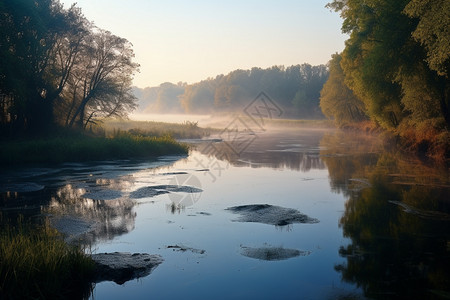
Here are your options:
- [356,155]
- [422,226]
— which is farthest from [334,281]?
[356,155]

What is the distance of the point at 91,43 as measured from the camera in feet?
115

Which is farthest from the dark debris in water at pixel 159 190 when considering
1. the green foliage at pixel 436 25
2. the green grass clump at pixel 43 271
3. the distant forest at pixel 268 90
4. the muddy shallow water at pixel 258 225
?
the distant forest at pixel 268 90

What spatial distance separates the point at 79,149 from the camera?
2572 centimetres

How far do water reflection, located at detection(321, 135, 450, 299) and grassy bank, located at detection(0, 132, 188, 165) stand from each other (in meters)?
14.0

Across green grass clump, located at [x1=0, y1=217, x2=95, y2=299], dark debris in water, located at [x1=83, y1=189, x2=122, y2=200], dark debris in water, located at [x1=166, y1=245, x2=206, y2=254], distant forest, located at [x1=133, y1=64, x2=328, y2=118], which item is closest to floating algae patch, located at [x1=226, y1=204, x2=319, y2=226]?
dark debris in water, located at [x1=166, y1=245, x2=206, y2=254]

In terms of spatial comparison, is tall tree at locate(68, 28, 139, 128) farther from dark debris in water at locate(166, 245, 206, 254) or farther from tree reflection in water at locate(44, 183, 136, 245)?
dark debris in water at locate(166, 245, 206, 254)

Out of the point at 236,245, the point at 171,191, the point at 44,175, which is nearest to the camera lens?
the point at 236,245

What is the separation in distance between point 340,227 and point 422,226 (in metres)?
2.13

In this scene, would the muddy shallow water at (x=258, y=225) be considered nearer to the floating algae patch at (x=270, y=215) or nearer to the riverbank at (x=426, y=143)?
the floating algae patch at (x=270, y=215)

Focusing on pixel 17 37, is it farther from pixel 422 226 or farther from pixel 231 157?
pixel 422 226

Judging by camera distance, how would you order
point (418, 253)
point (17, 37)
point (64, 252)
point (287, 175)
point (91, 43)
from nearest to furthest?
point (64, 252) < point (418, 253) < point (287, 175) < point (17, 37) < point (91, 43)

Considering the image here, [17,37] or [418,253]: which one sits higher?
[17,37]

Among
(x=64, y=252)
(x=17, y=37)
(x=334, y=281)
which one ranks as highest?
(x=17, y=37)

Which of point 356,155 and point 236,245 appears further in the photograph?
point 356,155
